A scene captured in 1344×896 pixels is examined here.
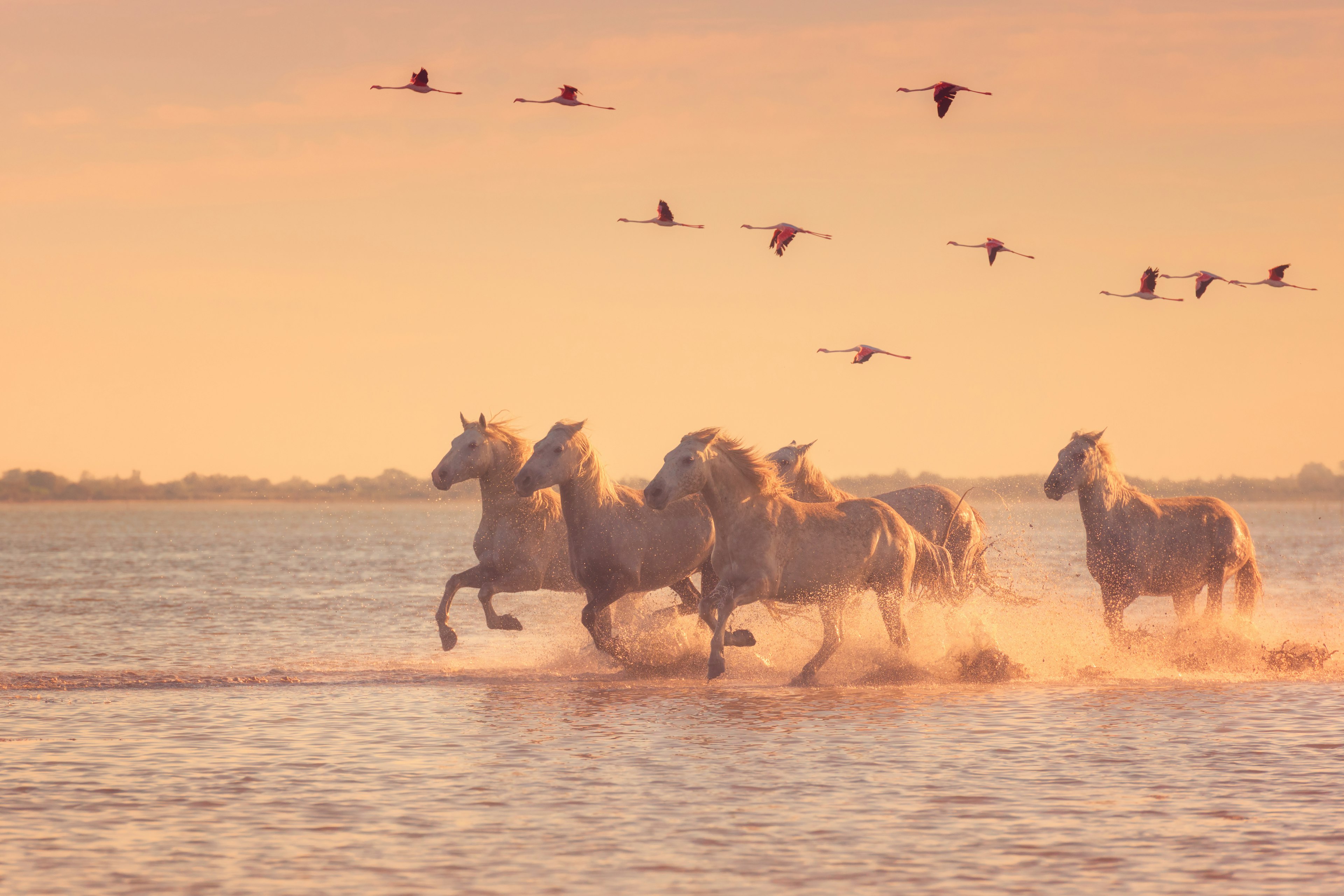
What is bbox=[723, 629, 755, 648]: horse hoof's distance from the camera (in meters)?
12.4

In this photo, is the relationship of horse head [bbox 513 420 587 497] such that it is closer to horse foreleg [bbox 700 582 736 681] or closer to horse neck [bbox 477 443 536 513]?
horse neck [bbox 477 443 536 513]

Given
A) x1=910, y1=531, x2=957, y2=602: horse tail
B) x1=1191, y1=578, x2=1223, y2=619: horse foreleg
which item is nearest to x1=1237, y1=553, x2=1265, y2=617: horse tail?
x1=1191, y1=578, x2=1223, y2=619: horse foreleg

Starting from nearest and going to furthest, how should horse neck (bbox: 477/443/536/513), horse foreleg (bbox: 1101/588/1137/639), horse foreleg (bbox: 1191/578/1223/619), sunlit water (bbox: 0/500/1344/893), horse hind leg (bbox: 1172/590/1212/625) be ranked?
sunlit water (bbox: 0/500/1344/893), horse neck (bbox: 477/443/536/513), horse foreleg (bbox: 1101/588/1137/639), horse foreleg (bbox: 1191/578/1223/619), horse hind leg (bbox: 1172/590/1212/625)

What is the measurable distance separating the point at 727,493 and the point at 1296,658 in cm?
581

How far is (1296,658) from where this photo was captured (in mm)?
14055

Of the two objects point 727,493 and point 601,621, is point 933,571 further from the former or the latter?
point 601,621

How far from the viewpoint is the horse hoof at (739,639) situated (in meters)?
12.4

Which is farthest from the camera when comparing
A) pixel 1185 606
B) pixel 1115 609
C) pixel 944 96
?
pixel 1185 606

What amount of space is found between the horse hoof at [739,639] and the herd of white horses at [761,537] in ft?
0.05

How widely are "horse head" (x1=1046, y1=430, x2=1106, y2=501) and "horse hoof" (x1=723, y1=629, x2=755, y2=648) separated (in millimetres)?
3390

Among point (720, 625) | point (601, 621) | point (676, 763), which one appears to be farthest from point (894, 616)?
point (676, 763)

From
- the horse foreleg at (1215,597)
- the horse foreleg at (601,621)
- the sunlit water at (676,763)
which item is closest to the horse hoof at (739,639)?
the sunlit water at (676,763)

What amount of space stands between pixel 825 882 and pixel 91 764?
486cm

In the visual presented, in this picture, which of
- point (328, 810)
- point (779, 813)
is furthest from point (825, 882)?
point (328, 810)
